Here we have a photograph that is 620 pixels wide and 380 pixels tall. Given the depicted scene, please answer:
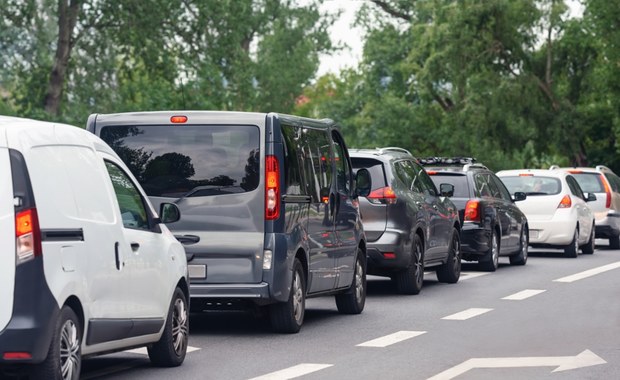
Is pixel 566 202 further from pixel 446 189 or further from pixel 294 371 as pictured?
pixel 294 371

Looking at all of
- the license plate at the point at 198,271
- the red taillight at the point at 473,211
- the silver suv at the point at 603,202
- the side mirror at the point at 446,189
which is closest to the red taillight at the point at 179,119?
the license plate at the point at 198,271

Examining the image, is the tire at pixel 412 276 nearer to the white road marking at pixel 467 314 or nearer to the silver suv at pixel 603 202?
the white road marking at pixel 467 314

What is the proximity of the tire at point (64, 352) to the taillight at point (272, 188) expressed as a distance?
3.97 metres

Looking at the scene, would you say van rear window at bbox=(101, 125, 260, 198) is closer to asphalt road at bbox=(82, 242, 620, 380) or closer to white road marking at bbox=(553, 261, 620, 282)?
asphalt road at bbox=(82, 242, 620, 380)

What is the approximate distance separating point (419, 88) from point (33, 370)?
195 feet

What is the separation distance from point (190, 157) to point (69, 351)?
4.41 metres

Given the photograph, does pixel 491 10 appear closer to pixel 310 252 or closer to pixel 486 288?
pixel 486 288

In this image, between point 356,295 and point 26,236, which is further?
point 356,295

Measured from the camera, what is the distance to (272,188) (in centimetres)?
1283

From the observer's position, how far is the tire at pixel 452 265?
20.2m

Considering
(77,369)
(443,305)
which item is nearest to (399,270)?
(443,305)

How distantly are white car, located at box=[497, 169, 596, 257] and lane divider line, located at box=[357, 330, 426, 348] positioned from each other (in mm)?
14294

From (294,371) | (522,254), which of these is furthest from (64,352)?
(522,254)

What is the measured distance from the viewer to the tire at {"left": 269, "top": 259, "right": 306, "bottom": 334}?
13172 millimetres
